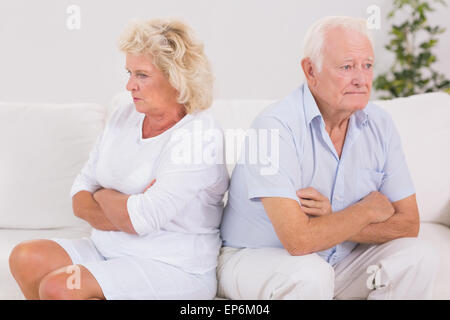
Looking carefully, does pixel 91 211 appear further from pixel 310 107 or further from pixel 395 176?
pixel 395 176

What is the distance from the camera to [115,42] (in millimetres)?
1580

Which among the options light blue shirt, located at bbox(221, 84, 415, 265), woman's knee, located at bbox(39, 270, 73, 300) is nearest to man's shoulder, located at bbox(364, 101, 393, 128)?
light blue shirt, located at bbox(221, 84, 415, 265)

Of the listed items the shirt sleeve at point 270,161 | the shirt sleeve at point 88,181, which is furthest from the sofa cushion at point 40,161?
the shirt sleeve at point 270,161

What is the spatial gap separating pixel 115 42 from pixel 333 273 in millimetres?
996

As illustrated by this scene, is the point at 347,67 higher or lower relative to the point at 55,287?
higher

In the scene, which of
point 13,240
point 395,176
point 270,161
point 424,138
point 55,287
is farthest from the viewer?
point 424,138

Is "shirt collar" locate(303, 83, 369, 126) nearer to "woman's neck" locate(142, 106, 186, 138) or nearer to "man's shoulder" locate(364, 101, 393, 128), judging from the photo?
"man's shoulder" locate(364, 101, 393, 128)

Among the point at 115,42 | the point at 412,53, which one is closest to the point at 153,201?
the point at 115,42

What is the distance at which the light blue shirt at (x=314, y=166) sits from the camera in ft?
3.63

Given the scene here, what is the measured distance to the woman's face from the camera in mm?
1101

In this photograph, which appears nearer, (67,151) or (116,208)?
(116,208)

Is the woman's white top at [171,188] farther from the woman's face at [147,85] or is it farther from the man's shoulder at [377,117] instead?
the man's shoulder at [377,117]

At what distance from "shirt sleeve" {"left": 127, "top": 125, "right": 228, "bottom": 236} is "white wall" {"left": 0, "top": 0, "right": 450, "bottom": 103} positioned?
0.62 meters
